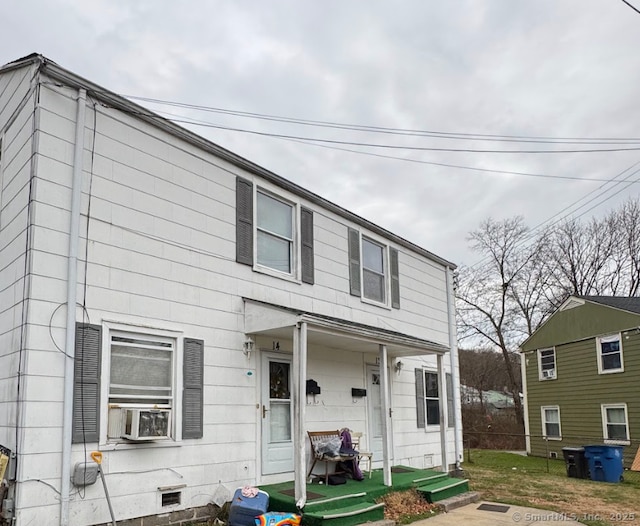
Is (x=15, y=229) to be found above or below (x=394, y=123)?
below

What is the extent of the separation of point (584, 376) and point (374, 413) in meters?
10.8

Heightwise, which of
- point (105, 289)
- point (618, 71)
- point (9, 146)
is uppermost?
point (618, 71)

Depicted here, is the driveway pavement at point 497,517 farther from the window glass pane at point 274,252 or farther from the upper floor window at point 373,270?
the window glass pane at point 274,252

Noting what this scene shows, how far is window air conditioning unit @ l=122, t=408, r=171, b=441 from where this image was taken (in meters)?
5.96

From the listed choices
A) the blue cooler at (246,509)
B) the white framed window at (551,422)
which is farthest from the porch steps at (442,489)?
the white framed window at (551,422)

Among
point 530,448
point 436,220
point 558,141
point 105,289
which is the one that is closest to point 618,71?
point 558,141

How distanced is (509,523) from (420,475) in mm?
2099

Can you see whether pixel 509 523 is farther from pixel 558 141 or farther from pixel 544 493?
pixel 558 141

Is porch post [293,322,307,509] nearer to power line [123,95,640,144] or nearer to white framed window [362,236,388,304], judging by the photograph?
white framed window [362,236,388,304]

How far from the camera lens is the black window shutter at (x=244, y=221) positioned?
786 centimetres

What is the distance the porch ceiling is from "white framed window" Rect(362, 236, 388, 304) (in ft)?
4.17

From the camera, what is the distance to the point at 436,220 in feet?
67.9

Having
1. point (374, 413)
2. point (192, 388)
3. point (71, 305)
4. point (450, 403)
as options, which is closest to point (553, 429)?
point (450, 403)

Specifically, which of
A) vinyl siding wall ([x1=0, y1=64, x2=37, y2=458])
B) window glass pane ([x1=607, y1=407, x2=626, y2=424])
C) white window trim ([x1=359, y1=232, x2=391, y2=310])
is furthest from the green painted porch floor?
window glass pane ([x1=607, y1=407, x2=626, y2=424])
